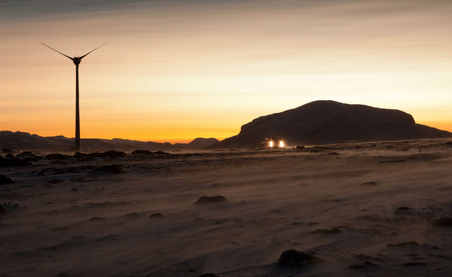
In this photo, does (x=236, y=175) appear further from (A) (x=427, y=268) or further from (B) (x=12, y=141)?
(B) (x=12, y=141)

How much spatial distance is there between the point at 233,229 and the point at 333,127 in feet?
416

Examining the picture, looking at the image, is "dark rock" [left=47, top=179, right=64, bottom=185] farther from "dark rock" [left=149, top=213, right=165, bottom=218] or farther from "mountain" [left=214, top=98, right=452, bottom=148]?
"mountain" [left=214, top=98, right=452, bottom=148]

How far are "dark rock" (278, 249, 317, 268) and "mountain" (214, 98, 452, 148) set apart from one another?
4271 inches

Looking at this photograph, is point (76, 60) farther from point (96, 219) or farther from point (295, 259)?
point (295, 259)

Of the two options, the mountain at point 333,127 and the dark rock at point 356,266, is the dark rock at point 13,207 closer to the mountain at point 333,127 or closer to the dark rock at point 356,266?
the dark rock at point 356,266

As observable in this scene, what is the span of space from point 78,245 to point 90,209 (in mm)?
4022

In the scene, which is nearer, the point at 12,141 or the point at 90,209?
the point at 90,209

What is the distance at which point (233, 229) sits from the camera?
11070mm

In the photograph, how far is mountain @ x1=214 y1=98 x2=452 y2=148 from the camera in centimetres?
12625

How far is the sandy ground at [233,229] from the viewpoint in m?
8.41

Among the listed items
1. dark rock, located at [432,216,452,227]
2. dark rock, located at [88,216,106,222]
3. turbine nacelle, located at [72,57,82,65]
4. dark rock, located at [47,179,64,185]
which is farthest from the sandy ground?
turbine nacelle, located at [72,57,82,65]

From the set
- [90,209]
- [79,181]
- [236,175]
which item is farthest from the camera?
[236,175]

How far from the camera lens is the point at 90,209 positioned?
45.7 ft

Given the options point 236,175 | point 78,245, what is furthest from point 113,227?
point 236,175
